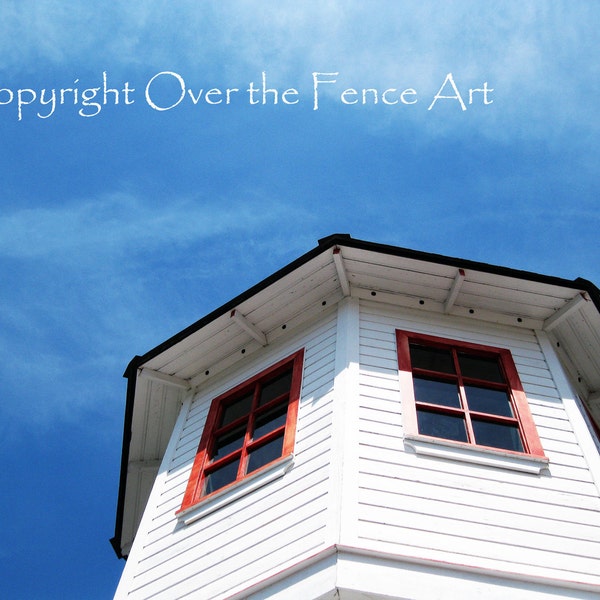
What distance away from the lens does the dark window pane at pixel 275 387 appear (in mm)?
9984

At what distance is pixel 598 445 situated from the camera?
9234 mm

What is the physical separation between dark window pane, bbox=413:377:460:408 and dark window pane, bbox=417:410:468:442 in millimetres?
261

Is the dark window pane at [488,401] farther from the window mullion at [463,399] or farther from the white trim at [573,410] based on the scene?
the white trim at [573,410]

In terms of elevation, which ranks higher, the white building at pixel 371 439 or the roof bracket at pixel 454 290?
the roof bracket at pixel 454 290

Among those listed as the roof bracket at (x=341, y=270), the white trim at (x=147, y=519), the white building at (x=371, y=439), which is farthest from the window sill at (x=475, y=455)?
the white trim at (x=147, y=519)

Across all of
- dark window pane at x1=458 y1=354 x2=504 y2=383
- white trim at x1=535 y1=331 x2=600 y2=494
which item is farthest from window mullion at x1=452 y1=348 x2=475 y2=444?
white trim at x1=535 y1=331 x2=600 y2=494

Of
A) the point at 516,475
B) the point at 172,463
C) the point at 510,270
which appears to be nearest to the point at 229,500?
the point at 172,463

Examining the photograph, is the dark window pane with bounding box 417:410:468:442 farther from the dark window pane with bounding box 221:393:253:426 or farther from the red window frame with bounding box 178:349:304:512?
the dark window pane with bounding box 221:393:253:426

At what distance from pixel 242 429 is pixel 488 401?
117 inches

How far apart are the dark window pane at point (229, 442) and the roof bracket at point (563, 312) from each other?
Answer: 4.16 meters

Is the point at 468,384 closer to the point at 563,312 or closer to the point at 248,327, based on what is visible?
the point at 563,312

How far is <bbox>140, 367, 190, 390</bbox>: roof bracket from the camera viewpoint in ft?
36.9

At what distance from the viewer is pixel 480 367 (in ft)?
31.9

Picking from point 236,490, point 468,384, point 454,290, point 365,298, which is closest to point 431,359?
point 468,384
